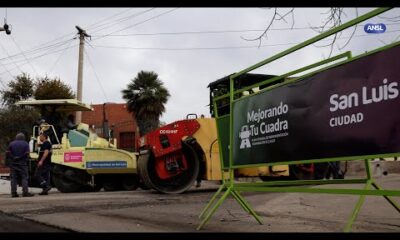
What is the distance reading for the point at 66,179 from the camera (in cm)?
1636

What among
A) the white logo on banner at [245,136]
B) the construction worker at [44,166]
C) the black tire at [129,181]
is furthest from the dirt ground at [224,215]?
the black tire at [129,181]

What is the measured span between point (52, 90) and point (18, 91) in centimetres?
446

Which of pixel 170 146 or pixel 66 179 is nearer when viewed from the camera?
pixel 170 146

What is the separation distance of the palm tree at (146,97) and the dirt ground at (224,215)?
98.4 feet

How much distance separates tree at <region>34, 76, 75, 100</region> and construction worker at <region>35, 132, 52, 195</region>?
2655 centimetres

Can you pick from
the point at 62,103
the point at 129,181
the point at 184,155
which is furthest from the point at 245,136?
the point at 62,103

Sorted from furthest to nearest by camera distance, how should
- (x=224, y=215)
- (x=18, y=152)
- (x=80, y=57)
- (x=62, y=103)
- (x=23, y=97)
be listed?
(x=23, y=97)
(x=80, y=57)
(x=62, y=103)
(x=18, y=152)
(x=224, y=215)

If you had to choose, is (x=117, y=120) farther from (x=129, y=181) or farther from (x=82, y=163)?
(x=82, y=163)

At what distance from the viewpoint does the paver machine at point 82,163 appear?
16281 mm

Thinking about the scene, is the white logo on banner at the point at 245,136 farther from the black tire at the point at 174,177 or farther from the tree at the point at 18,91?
the tree at the point at 18,91

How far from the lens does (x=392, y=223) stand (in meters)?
6.44

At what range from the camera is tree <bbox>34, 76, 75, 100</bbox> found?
135 feet

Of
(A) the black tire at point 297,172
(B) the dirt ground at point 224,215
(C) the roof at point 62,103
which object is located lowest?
(B) the dirt ground at point 224,215
